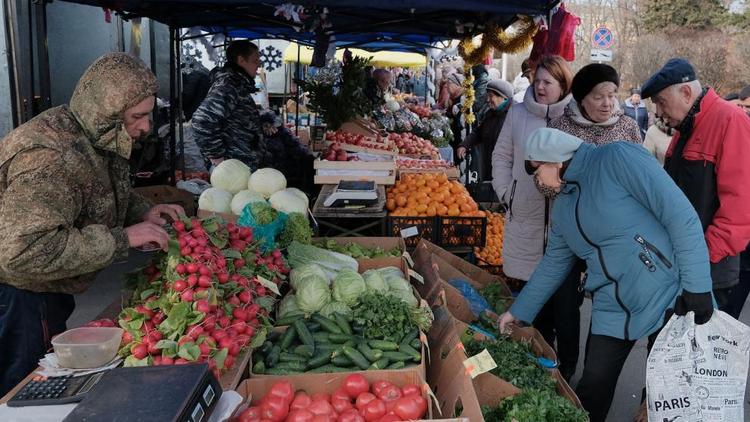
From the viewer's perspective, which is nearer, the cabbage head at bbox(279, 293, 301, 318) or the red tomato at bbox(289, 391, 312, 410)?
the red tomato at bbox(289, 391, 312, 410)

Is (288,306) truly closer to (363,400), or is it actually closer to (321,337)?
(321,337)

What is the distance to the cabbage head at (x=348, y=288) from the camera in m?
2.98

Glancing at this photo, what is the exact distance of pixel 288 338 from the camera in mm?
2588

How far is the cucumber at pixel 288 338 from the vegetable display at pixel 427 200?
215 centimetres

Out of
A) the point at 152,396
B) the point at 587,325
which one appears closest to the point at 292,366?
the point at 152,396

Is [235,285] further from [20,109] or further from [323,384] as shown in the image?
[20,109]

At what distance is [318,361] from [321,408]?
36 cm

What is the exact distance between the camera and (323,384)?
2.28 metres

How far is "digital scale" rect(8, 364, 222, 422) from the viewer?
4.57ft

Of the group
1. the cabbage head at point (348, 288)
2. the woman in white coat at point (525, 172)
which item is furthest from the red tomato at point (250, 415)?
the woman in white coat at point (525, 172)

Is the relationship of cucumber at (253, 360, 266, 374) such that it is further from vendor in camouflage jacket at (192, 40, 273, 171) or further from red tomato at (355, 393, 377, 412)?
vendor in camouflage jacket at (192, 40, 273, 171)

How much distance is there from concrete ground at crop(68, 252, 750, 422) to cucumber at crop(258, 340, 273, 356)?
741 mm

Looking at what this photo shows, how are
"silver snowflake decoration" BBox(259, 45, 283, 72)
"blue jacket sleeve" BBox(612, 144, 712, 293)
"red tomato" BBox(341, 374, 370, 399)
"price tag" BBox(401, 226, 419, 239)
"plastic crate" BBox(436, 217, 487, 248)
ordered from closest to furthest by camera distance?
"red tomato" BBox(341, 374, 370, 399), "blue jacket sleeve" BBox(612, 144, 712, 293), "price tag" BBox(401, 226, 419, 239), "plastic crate" BBox(436, 217, 487, 248), "silver snowflake decoration" BBox(259, 45, 283, 72)

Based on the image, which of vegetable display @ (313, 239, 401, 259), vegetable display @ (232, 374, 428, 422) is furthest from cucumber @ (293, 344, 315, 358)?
vegetable display @ (313, 239, 401, 259)
